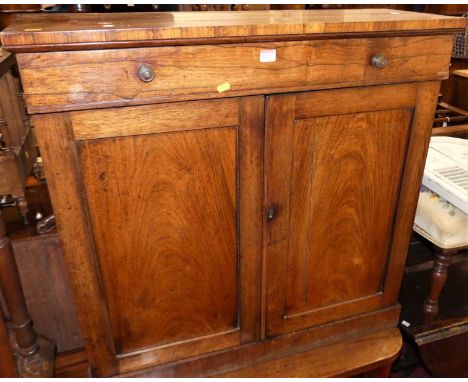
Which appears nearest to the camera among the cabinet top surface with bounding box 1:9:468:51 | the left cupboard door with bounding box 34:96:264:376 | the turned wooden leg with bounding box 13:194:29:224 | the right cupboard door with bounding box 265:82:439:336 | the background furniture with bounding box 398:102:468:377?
the cabinet top surface with bounding box 1:9:468:51

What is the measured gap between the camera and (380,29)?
3.10 feet

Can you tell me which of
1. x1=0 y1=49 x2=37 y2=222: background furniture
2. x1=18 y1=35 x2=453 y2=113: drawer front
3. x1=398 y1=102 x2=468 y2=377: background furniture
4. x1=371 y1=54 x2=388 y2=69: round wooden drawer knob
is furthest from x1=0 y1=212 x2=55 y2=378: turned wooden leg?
x1=398 y1=102 x2=468 y2=377: background furniture

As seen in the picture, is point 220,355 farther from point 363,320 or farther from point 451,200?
point 451,200

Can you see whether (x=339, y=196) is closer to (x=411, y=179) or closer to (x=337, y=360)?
(x=411, y=179)

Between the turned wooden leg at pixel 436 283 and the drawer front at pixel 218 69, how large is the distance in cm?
66

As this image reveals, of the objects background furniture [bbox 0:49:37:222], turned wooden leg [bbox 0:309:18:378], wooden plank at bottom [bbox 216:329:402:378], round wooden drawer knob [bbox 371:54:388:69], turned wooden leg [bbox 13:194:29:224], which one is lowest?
wooden plank at bottom [bbox 216:329:402:378]

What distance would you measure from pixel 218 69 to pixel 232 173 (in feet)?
0.80

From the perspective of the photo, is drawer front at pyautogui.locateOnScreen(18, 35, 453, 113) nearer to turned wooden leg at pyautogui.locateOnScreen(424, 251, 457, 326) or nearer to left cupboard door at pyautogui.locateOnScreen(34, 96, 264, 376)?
left cupboard door at pyautogui.locateOnScreen(34, 96, 264, 376)

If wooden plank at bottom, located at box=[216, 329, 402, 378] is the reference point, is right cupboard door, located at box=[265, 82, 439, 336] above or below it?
above

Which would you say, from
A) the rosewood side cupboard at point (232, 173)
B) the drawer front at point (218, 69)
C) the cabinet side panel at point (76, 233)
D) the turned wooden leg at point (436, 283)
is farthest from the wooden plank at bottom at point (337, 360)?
the drawer front at point (218, 69)

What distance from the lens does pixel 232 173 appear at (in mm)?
1007

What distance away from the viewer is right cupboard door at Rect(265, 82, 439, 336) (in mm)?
1025

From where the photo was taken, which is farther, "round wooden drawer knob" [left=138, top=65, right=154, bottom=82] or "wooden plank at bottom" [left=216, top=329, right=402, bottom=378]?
"wooden plank at bottom" [left=216, top=329, right=402, bottom=378]

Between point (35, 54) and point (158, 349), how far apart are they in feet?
2.57
